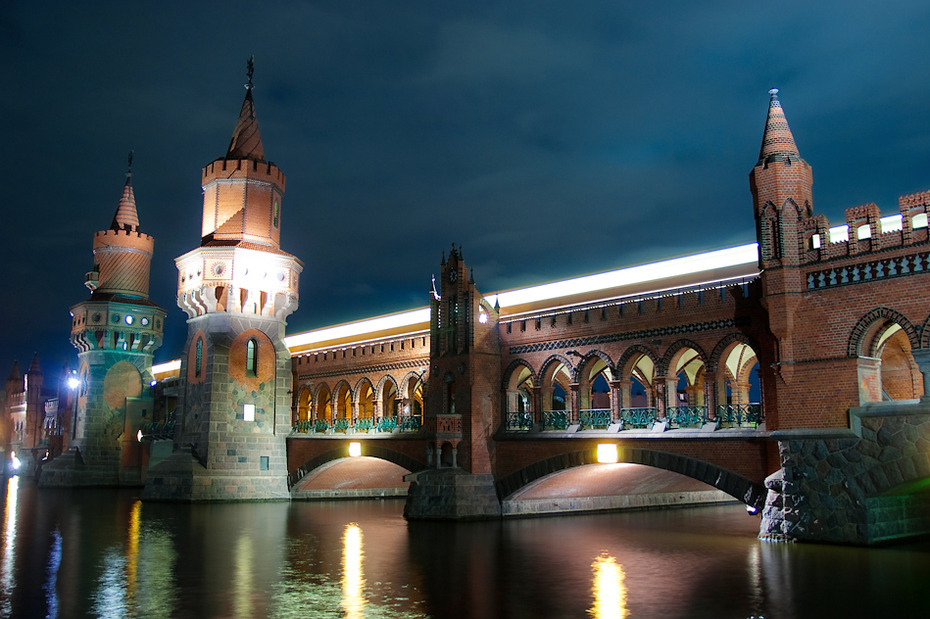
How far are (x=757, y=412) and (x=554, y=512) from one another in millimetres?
9926

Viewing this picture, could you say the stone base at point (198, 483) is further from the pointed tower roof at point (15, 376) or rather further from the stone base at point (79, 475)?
the pointed tower roof at point (15, 376)

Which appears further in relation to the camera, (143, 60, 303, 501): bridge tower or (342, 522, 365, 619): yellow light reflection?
(143, 60, 303, 501): bridge tower

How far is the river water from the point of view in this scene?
535 inches

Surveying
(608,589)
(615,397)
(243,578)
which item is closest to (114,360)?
(615,397)

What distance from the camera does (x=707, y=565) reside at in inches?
696

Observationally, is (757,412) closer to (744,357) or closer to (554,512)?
(744,357)

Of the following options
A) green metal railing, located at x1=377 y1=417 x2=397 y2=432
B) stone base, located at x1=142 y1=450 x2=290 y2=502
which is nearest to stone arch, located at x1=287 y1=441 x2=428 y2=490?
green metal railing, located at x1=377 y1=417 x2=397 y2=432

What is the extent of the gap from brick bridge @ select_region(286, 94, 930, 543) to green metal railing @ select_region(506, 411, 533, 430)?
0.06 meters

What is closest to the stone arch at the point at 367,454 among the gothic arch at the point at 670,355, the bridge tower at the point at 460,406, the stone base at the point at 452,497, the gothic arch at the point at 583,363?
the bridge tower at the point at 460,406

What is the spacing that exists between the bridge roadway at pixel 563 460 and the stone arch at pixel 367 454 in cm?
4

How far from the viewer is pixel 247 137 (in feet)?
132

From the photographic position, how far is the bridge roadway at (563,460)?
21641 millimetres

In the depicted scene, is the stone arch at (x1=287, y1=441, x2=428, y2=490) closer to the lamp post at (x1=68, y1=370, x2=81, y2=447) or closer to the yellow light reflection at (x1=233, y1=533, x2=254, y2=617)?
the yellow light reflection at (x1=233, y1=533, x2=254, y2=617)

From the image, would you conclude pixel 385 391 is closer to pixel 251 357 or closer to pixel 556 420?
pixel 251 357
